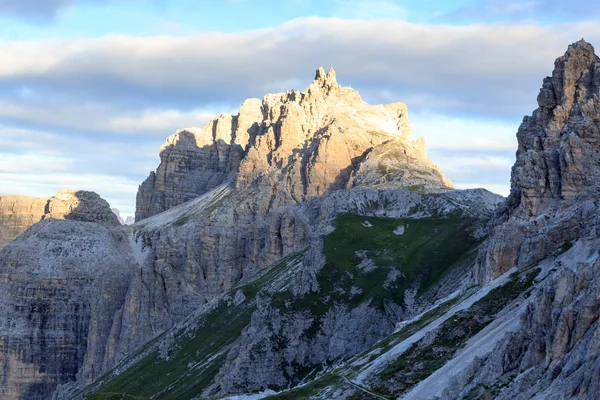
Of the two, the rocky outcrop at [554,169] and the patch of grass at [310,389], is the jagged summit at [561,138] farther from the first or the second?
the patch of grass at [310,389]

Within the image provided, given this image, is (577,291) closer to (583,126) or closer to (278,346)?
(583,126)

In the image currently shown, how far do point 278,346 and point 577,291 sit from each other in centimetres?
9430

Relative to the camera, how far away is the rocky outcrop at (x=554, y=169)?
115688mm

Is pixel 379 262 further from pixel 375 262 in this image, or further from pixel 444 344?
pixel 444 344

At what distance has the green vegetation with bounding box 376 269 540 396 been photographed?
105812 mm

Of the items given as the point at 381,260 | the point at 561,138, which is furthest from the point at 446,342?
the point at 381,260

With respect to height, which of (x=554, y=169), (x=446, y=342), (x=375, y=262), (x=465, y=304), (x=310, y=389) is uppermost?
(x=554, y=169)

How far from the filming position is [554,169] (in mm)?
134875

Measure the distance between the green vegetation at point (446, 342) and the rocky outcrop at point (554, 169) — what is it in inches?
205

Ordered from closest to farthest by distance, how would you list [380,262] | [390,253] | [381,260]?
[380,262] < [381,260] < [390,253]

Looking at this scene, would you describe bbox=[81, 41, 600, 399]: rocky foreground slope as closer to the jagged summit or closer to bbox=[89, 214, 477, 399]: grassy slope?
the jagged summit

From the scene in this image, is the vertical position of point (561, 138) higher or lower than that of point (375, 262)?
higher

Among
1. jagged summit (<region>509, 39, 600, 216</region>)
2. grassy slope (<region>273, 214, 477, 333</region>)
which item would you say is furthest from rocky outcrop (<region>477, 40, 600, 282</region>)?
grassy slope (<region>273, 214, 477, 333</region>)

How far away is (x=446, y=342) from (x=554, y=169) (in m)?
35.2
